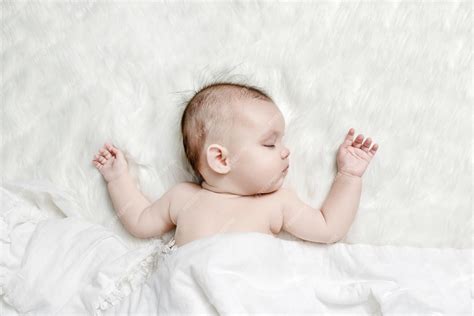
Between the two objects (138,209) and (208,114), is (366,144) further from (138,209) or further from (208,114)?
(138,209)

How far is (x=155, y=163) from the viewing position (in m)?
1.58

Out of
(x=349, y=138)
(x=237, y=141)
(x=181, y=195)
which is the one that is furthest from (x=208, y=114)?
(x=349, y=138)

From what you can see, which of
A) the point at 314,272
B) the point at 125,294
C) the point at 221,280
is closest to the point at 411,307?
the point at 314,272

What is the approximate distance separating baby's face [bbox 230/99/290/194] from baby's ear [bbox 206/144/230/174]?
15 millimetres

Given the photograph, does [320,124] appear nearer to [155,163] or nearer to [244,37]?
[244,37]

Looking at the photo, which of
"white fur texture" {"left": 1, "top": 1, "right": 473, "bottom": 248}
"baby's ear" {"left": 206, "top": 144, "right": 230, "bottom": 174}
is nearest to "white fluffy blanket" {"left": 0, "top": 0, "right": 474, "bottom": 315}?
"white fur texture" {"left": 1, "top": 1, "right": 473, "bottom": 248}

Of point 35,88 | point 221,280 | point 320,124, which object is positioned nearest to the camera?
point 221,280

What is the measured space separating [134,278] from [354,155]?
0.54 metres

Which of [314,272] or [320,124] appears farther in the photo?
[320,124]

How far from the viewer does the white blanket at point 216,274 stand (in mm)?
1342

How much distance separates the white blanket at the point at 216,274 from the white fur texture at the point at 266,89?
61 millimetres

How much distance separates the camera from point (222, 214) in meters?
1.46

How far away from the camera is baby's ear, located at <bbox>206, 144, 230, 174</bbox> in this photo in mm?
1474

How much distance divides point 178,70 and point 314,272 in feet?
1.89
